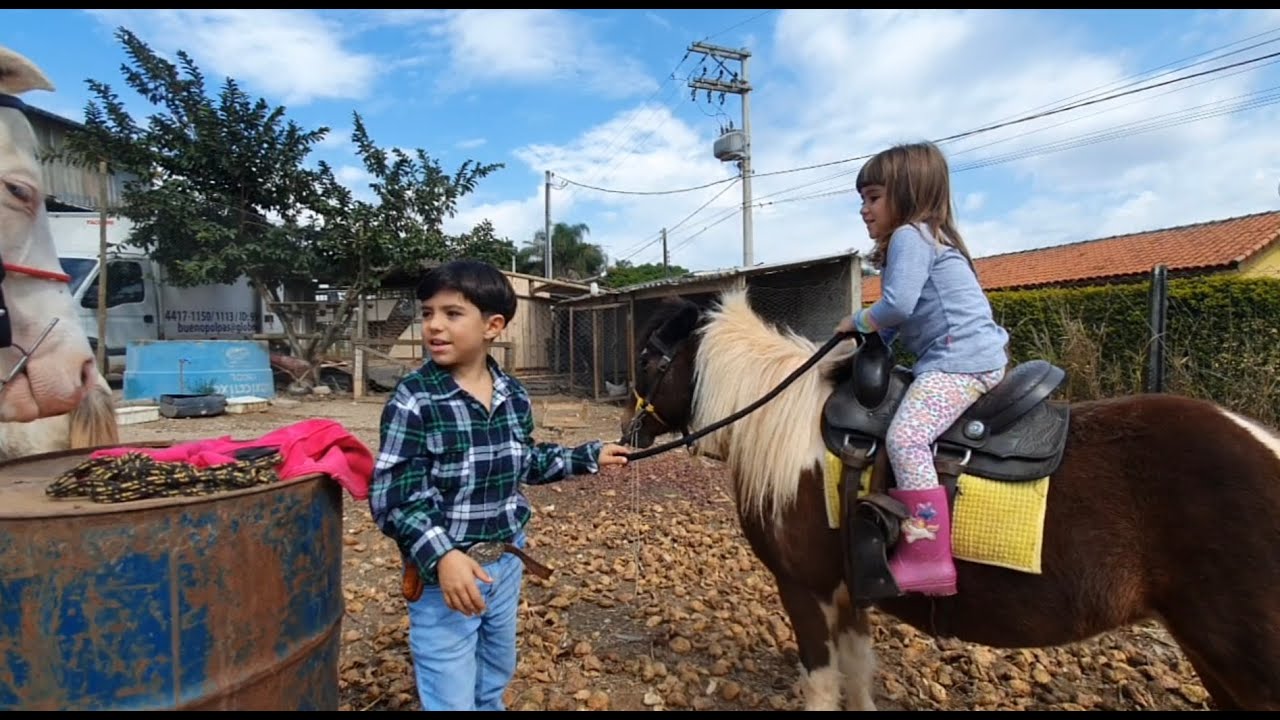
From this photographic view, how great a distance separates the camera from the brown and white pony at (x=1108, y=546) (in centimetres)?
167

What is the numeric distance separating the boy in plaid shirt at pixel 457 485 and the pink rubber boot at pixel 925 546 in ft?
3.96

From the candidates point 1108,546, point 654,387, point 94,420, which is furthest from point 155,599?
point 1108,546

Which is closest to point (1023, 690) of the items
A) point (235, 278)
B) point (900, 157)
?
point (900, 157)

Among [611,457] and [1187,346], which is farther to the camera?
[1187,346]

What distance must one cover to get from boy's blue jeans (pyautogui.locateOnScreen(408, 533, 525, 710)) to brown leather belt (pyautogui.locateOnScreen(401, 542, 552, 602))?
3 centimetres

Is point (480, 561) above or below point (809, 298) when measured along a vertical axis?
below

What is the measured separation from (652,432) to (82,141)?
52.6ft

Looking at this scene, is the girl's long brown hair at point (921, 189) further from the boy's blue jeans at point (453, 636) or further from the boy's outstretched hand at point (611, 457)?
the boy's blue jeans at point (453, 636)

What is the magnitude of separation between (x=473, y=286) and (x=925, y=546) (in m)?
1.61

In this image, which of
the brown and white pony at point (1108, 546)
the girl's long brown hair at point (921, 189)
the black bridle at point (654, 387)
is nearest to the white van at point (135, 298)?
the black bridle at point (654, 387)

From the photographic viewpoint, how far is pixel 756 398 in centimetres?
260

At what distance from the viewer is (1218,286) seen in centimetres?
737

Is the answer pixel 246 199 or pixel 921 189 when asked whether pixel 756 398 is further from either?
pixel 246 199

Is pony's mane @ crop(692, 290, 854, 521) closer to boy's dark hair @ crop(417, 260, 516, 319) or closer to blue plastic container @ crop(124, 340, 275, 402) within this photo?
boy's dark hair @ crop(417, 260, 516, 319)
